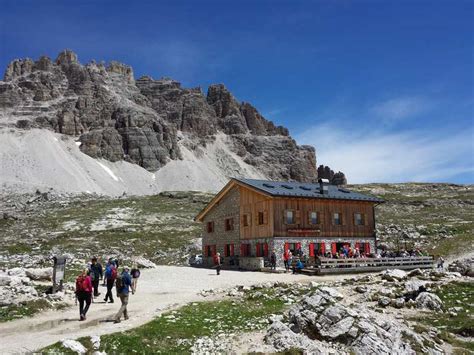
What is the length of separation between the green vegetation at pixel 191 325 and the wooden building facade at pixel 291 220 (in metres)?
18.0

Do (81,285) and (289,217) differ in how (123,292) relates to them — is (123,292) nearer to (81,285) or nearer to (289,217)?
(81,285)

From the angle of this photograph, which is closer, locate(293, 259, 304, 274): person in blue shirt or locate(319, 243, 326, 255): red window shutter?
locate(293, 259, 304, 274): person in blue shirt

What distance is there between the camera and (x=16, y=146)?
158 m

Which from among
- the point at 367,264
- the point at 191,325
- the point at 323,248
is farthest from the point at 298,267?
the point at 191,325

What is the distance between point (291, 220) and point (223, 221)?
33.1ft

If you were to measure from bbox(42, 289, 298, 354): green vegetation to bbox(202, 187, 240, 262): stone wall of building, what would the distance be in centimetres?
2351

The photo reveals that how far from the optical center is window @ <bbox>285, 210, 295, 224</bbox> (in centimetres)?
4050

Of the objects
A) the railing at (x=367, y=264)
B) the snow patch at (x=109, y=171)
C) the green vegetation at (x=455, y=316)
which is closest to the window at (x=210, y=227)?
the railing at (x=367, y=264)

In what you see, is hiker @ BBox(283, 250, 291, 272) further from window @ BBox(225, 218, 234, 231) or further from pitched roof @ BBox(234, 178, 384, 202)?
window @ BBox(225, 218, 234, 231)

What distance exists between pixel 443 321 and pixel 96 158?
169 metres

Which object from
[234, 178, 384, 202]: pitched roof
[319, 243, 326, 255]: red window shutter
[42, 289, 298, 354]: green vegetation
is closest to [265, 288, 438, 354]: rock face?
[42, 289, 298, 354]: green vegetation

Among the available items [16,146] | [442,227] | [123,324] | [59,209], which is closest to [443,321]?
[123,324]

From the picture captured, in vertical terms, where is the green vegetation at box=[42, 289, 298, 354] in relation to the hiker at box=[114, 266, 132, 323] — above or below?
below

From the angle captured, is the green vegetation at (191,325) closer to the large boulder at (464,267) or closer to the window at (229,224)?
the large boulder at (464,267)
